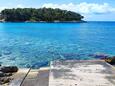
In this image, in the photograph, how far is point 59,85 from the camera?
34.0 feet

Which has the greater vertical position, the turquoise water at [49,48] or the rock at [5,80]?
the rock at [5,80]

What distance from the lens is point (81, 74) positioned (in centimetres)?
1191

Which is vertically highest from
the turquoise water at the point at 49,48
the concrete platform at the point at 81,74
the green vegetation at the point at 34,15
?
the concrete platform at the point at 81,74

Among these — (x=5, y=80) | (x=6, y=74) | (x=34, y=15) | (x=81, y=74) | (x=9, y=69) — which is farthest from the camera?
(x=34, y=15)

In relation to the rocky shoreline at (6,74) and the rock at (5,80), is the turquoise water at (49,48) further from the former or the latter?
the rock at (5,80)

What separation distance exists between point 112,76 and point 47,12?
175 m

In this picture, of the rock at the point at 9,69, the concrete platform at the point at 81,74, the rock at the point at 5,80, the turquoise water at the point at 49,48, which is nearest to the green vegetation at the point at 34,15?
the turquoise water at the point at 49,48

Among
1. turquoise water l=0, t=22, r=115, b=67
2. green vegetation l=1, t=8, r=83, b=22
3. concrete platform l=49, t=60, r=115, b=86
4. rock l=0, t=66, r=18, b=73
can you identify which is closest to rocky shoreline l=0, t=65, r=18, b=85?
rock l=0, t=66, r=18, b=73

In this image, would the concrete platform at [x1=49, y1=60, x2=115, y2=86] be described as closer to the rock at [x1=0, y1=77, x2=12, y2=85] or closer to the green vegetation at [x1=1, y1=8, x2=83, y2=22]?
the rock at [x1=0, y1=77, x2=12, y2=85]

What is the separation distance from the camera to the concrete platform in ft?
35.3

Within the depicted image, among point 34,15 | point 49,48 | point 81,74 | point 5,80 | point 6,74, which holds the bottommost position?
point 34,15

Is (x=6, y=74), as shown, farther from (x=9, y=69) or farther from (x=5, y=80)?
(x=5, y=80)

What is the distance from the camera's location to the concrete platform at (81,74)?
10.8 m

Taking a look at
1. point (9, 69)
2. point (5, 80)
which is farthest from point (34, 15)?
point (5, 80)
